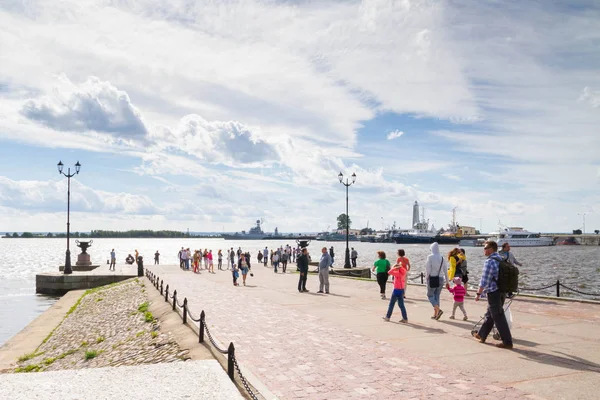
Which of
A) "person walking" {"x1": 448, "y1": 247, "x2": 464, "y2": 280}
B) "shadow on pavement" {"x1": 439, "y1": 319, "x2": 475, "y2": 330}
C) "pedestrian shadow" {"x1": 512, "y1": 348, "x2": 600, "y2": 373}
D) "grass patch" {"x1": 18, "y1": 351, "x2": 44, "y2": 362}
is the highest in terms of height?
"person walking" {"x1": 448, "y1": 247, "x2": 464, "y2": 280}

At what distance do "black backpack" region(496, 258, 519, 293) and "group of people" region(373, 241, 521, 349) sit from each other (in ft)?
0.18

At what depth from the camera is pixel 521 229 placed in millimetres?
146875

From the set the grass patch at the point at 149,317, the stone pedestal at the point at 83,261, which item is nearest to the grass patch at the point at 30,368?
the grass patch at the point at 149,317

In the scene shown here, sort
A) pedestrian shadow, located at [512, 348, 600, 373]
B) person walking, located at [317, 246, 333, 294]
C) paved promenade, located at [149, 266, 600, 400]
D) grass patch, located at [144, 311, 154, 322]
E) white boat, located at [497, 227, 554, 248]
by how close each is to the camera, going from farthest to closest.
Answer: white boat, located at [497, 227, 554, 248], person walking, located at [317, 246, 333, 294], grass patch, located at [144, 311, 154, 322], pedestrian shadow, located at [512, 348, 600, 373], paved promenade, located at [149, 266, 600, 400]

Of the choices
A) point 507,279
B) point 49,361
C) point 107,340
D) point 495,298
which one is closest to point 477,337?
point 495,298

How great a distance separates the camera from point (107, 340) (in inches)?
639

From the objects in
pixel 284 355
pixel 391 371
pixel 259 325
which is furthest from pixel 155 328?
pixel 391 371

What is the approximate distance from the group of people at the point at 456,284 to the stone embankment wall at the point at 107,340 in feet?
17.6

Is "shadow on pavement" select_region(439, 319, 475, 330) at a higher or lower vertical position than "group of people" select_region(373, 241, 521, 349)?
lower

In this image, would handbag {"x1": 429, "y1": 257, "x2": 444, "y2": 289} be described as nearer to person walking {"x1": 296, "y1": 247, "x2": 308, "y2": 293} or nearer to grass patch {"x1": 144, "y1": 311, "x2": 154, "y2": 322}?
person walking {"x1": 296, "y1": 247, "x2": 308, "y2": 293}

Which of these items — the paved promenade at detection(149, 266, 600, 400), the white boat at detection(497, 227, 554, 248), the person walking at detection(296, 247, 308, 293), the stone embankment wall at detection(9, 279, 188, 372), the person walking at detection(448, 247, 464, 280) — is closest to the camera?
the paved promenade at detection(149, 266, 600, 400)

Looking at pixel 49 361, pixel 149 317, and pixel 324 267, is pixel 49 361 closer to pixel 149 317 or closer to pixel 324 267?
pixel 149 317

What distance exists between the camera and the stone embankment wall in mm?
11859

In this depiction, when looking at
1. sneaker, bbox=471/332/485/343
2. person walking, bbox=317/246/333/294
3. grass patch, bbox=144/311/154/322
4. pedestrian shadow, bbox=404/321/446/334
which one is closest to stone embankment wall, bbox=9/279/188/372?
grass patch, bbox=144/311/154/322
